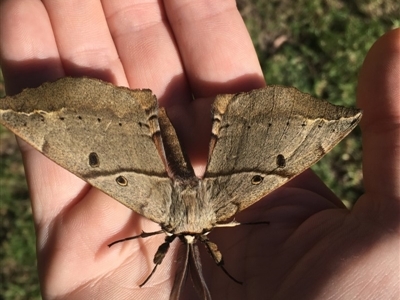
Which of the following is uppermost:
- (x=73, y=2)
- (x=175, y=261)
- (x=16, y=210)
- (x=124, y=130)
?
(x=73, y=2)

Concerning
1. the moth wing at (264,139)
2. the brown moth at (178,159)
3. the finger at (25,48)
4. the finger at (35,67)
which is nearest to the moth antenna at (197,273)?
the brown moth at (178,159)

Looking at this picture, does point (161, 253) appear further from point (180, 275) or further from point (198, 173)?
point (198, 173)

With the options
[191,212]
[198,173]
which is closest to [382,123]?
[191,212]

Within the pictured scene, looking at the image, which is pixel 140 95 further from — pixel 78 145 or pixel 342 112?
pixel 342 112

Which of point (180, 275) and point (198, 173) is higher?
point (198, 173)

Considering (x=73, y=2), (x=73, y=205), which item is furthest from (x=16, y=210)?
(x=73, y=2)

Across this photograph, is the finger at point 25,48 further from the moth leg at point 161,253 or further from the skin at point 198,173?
the moth leg at point 161,253

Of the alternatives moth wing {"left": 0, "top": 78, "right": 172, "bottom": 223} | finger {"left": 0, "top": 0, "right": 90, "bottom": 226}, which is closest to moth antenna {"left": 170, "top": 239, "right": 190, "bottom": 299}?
moth wing {"left": 0, "top": 78, "right": 172, "bottom": 223}
